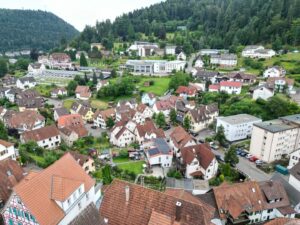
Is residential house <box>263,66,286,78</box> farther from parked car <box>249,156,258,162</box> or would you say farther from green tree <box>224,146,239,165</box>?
green tree <box>224,146,239,165</box>

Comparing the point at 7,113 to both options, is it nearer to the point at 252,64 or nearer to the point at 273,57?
the point at 252,64

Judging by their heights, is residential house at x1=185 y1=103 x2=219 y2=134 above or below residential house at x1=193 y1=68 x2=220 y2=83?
below

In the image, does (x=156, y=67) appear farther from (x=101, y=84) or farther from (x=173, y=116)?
(x=173, y=116)

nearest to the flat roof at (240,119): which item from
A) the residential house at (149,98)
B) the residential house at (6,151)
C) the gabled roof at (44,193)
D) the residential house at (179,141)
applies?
the residential house at (179,141)

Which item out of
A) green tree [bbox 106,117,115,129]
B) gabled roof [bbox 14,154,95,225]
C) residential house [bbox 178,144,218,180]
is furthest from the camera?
green tree [bbox 106,117,115,129]

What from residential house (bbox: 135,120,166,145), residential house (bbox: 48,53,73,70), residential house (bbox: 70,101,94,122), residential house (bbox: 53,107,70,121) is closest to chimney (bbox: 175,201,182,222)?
residential house (bbox: 135,120,166,145)

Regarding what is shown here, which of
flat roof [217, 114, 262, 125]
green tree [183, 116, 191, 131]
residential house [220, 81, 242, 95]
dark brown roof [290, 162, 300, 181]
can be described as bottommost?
green tree [183, 116, 191, 131]

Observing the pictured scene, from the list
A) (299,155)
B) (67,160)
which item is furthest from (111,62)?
(67,160)

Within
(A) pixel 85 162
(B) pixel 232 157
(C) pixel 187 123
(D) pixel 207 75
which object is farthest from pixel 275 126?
(D) pixel 207 75
